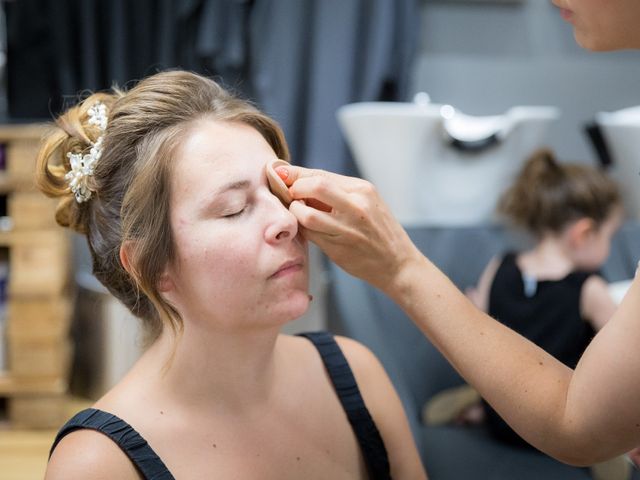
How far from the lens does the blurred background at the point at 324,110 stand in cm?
284

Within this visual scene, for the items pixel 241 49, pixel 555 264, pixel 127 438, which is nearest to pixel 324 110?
pixel 241 49

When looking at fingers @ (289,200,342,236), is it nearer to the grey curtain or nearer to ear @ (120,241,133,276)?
ear @ (120,241,133,276)

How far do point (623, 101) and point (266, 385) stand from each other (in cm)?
277

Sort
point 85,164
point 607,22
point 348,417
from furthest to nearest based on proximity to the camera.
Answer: point 348,417 < point 85,164 < point 607,22

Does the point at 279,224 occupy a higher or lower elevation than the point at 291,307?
higher

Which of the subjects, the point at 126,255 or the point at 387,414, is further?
the point at 387,414

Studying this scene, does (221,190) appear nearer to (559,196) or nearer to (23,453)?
(559,196)

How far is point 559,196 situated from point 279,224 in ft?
5.36

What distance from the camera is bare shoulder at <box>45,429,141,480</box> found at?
1.12 metres

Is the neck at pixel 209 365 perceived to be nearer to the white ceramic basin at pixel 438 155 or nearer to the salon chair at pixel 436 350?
the salon chair at pixel 436 350

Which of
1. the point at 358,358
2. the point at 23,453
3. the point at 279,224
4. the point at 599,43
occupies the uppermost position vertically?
the point at 599,43

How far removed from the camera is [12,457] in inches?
110

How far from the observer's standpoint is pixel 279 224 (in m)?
1.19

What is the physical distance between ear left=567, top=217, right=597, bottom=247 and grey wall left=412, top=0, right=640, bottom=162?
3.49ft
